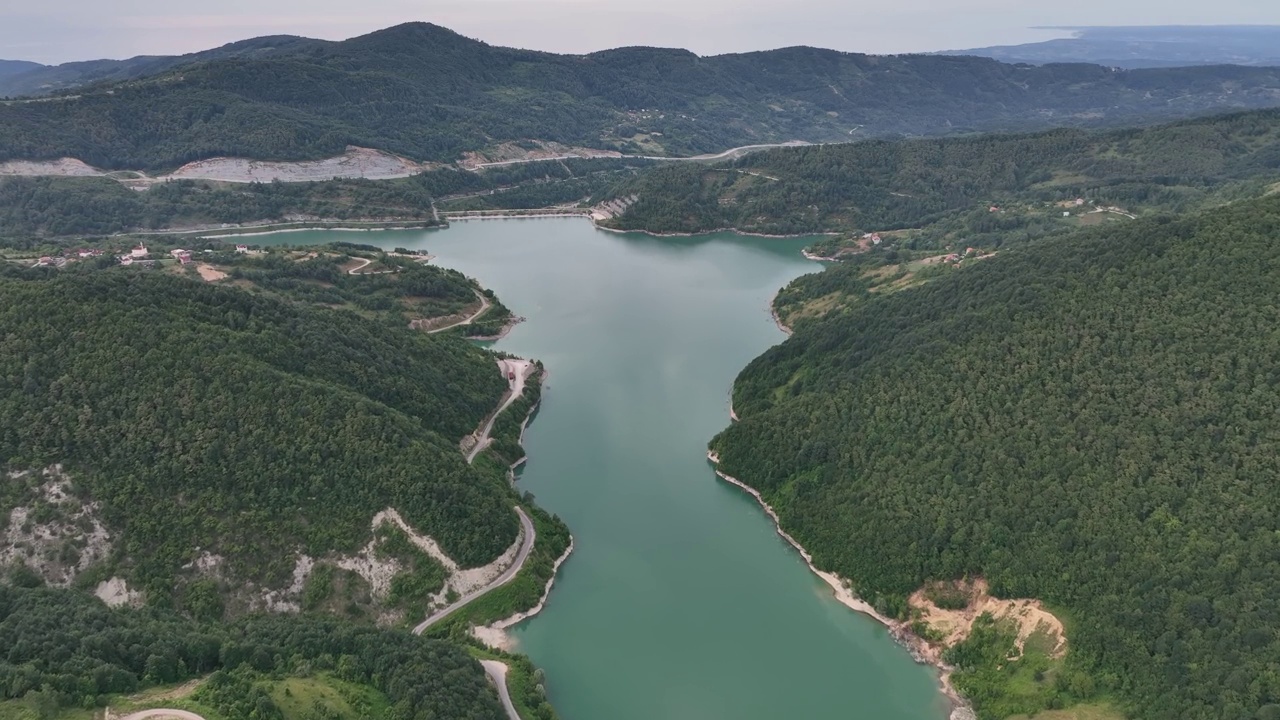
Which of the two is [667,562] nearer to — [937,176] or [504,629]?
[504,629]

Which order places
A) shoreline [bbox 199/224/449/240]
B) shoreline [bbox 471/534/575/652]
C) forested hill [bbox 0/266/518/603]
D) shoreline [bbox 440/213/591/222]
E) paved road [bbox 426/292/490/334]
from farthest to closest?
shoreline [bbox 440/213/591/222]
shoreline [bbox 199/224/449/240]
paved road [bbox 426/292/490/334]
forested hill [bbox 0/266/518/603]
shoreline [bbox 471/534/575/652]

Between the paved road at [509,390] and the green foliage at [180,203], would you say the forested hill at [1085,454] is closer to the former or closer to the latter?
the paved road at [509,390]

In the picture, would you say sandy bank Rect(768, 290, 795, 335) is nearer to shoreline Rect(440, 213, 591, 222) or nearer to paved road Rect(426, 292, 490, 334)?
paved road Rect(426, 292, 490, 334)

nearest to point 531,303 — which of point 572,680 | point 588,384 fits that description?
point 588,384

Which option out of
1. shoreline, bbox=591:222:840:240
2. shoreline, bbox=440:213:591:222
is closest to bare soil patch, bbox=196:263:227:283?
shoreline, bbox=440:213:591:222

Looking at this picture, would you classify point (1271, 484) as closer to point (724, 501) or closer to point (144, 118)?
point (724, 501)

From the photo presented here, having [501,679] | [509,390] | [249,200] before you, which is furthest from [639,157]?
[501,679]

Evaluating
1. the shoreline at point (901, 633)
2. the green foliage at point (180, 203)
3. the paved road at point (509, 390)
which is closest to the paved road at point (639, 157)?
the green foliage at point (180, 203)
